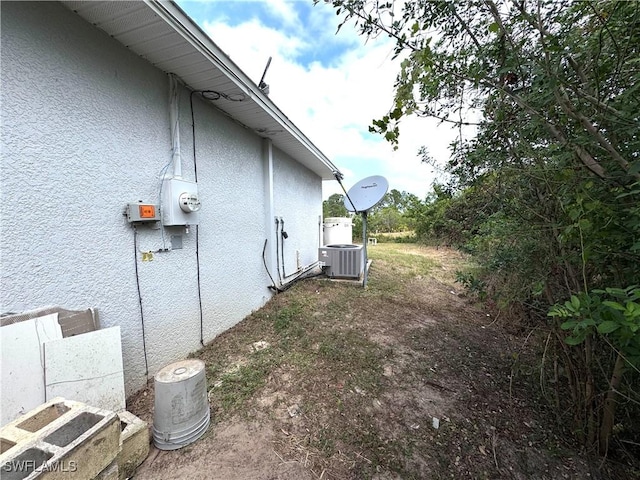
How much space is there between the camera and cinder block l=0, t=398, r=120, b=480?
100cm

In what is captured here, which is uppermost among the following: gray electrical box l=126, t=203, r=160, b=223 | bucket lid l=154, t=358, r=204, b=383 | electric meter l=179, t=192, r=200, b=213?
electric meter l=179, t=192, r=200, b=213

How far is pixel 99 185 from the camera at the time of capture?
6.21 ft

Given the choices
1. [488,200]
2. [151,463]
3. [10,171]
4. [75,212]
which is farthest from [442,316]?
[10,171]

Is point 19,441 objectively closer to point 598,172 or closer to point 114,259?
point 114,259

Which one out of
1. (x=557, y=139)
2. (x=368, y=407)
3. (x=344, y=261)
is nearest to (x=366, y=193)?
(x=344, y=261)

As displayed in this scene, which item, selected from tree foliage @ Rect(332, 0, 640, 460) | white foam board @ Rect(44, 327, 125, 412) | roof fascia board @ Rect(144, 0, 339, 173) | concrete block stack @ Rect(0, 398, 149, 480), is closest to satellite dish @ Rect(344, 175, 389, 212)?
roof fascia board @ Rect(144, 0, 339, 173)

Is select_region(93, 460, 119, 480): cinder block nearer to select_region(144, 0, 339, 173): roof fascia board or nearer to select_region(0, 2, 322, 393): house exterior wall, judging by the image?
select_region(0, 2, 322, 393): house exterior wall

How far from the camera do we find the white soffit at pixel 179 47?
5.67 ft

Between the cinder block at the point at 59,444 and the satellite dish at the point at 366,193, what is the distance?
454 cm

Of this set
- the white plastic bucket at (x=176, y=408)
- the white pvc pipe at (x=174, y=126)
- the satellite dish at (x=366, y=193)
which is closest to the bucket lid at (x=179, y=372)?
the white plastic bucket at (x=176, y=408)

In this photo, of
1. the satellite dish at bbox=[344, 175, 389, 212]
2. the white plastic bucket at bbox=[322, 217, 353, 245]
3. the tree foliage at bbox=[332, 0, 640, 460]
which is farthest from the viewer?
the white plastic bucket at bbox=[322, 217, 353, 245]

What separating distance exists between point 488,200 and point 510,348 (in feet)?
7.27

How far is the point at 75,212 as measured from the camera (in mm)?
1747

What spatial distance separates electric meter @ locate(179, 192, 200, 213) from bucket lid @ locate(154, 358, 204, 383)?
1.40 meters
